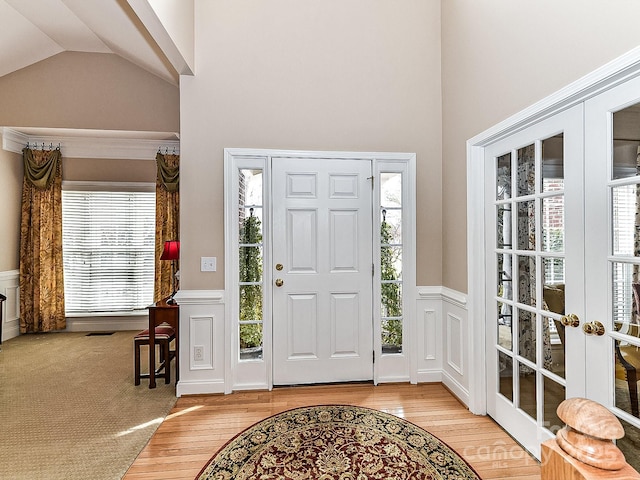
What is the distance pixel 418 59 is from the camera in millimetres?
3098

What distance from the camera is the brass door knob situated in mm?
1743

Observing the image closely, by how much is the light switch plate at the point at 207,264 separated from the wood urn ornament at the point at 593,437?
2654 millimetres

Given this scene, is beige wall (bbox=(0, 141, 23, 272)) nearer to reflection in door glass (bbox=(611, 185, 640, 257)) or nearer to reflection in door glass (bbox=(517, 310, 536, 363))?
reflection in door glass (bbox=(517, 310, 536, 363))

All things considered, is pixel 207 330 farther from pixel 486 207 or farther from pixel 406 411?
pixel 486 207

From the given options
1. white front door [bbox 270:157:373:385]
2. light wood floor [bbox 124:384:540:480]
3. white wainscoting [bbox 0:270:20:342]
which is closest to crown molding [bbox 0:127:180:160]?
white wainscoting [bbox 0:270:20:342]

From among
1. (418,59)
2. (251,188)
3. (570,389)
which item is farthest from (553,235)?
(251,188)

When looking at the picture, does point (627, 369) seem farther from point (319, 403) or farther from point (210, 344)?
point (210, 344)

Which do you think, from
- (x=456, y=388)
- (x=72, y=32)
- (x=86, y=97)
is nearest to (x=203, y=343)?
(x=456, y=388)

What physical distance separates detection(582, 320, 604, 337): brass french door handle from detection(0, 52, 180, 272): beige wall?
14.6 ft

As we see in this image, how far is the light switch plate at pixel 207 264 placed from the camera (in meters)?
2.92

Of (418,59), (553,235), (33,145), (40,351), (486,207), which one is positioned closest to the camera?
(553,235)

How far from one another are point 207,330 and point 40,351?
2.54 metres

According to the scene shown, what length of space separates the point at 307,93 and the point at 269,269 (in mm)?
1582

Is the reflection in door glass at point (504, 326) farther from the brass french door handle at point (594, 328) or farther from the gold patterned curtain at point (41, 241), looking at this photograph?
the gold patterned curtain at point (41, 241)
